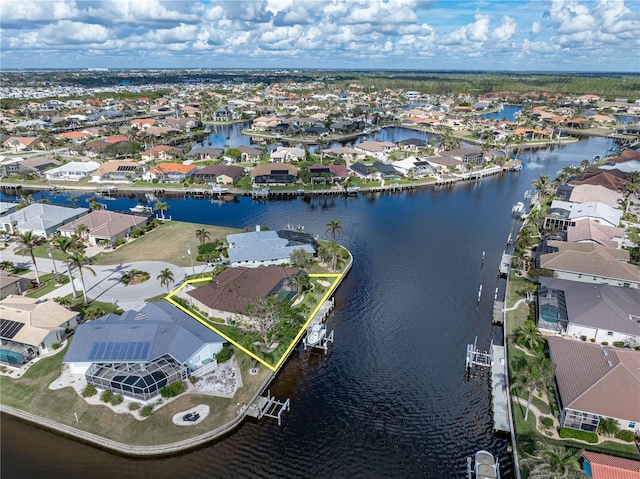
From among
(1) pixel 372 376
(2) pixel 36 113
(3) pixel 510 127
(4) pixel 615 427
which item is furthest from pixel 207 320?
(2) pixel 36 113

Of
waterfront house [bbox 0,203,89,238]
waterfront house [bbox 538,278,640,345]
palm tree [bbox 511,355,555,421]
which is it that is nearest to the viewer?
palm tree [bbox 511,355,555,421]

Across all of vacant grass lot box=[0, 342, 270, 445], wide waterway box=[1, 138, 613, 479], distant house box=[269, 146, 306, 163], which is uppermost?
distant house box=[269, 146, 306, 163]

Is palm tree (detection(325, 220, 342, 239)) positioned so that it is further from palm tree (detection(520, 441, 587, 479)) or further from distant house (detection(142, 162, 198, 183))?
distant house (detection(142, 162, 198, 183))

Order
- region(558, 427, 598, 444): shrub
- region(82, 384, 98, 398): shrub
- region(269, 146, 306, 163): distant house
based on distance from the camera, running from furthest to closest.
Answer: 1. region(269, 146, 306, 163): distant house
2. region(82, 384, 98, 398): shrub
3. region(558, 427, 598, 444): shrub

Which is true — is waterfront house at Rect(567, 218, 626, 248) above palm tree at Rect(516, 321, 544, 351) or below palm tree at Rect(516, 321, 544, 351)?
above

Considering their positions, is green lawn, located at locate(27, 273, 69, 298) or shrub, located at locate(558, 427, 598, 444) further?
green lawn, located at locate(27, 273, 69, 298)

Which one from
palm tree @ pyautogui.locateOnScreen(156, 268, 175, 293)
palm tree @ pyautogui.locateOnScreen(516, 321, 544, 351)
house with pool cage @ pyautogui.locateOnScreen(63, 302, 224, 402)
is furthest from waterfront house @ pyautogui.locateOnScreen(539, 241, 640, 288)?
palm tree @ pyautogui.locateOnScreen(156, 268, 175, 293)
